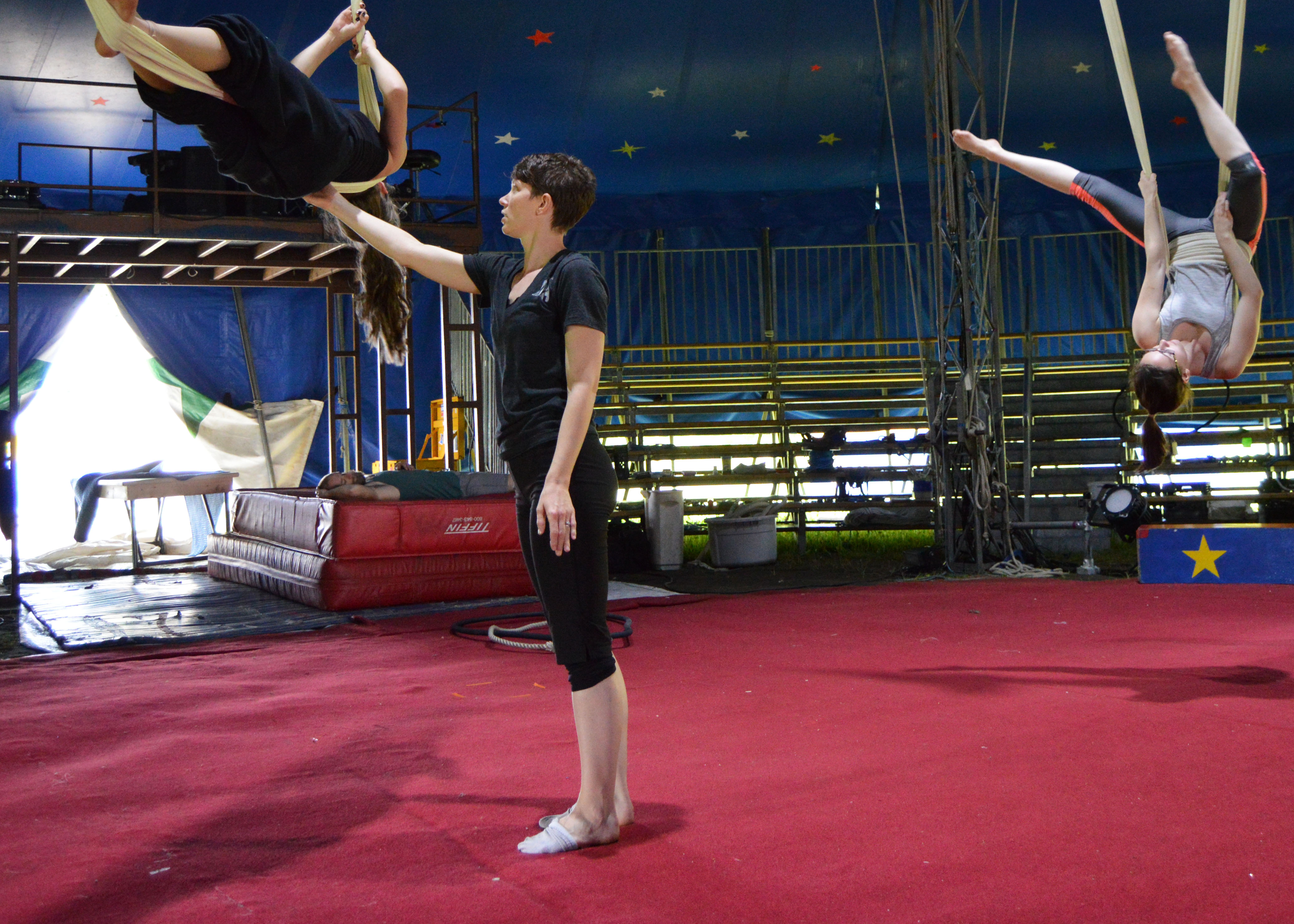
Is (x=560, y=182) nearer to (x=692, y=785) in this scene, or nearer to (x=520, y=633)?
(x=692, y=785)

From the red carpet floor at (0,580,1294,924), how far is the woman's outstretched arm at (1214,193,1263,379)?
96cm

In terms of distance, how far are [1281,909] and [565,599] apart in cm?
118

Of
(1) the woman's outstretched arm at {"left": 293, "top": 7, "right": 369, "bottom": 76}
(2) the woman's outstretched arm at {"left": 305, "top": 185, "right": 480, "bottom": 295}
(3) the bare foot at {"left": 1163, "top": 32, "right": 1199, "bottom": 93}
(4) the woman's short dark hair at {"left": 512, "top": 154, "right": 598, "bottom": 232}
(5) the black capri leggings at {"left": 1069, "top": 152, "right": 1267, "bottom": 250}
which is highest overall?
(3) the bare foot at {"left": 1163, "top": 32, "right": 1199, "bottom": 93}

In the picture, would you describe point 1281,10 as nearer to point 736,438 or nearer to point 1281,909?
point 736,438

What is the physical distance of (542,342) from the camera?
1.84m

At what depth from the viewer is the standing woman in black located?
5.85 feet

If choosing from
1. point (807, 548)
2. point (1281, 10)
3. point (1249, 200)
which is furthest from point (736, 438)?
point (1249, 200)

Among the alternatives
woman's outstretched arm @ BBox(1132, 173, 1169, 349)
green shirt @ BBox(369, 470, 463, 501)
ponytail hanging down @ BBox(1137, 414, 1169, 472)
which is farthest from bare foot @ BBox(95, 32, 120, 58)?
A: green shirt @ BBox(369, 470, 463, 501)

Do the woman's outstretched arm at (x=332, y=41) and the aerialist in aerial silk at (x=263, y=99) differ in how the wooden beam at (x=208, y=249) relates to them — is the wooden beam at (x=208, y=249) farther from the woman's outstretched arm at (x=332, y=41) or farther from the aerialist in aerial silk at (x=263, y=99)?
the aerialist in aerial silk at (x=263, y=99)

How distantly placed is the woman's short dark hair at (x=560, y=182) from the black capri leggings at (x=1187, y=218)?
6.15 ft

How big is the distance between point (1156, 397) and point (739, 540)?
419 centimetres

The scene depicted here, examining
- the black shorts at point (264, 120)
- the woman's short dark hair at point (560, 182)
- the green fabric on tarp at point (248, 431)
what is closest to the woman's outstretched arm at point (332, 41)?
the black shorts at point (264, 120)

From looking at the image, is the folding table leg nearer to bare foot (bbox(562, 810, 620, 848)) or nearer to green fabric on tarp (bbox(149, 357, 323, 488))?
green fabric on tarp (bbox(149, 357, 323, 488))

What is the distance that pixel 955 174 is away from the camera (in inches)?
249
